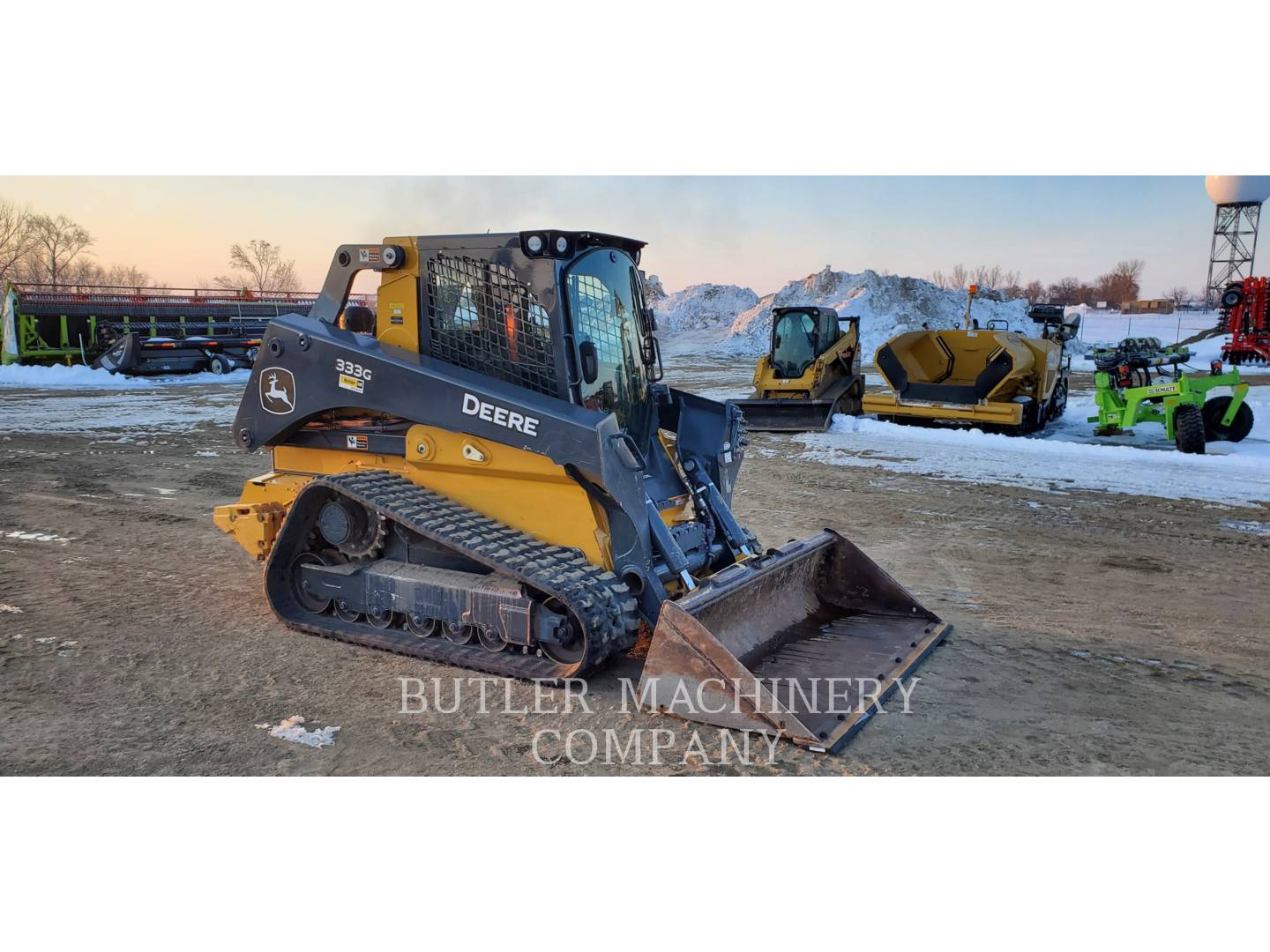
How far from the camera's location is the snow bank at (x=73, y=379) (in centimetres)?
2142

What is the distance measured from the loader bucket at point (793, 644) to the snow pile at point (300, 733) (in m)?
1.36

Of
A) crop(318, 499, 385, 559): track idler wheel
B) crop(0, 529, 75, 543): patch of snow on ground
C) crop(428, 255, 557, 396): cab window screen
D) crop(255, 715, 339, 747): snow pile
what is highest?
crop(428, 255, 557, 396): cab window screen

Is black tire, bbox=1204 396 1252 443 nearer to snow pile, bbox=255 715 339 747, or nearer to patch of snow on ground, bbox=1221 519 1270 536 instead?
patch of snow on ground, bbox=1221 519 1270 536

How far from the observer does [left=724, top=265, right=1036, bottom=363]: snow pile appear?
44688 millimetres

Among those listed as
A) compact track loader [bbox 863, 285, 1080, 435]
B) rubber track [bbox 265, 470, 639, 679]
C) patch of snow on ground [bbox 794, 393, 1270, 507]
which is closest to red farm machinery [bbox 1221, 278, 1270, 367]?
patch of snow on ground [bbox 794, 393, 1270, 507]

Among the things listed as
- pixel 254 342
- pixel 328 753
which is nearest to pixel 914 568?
pixel 328 753

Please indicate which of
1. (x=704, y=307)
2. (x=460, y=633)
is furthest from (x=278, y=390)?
(x=704, y=307)

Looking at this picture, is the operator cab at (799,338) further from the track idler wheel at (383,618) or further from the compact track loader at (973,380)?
the track idler wheel at (383,618)

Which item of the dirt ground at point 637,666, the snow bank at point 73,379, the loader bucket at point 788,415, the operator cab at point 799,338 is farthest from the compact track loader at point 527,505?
the snow bank at point 73,379

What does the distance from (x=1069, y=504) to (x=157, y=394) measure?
17.4 m

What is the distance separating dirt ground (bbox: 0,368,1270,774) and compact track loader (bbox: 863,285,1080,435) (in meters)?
6.09

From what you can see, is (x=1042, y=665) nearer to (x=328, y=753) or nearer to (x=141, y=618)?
(x=328, y=753)

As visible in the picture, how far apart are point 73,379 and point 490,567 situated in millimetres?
21277

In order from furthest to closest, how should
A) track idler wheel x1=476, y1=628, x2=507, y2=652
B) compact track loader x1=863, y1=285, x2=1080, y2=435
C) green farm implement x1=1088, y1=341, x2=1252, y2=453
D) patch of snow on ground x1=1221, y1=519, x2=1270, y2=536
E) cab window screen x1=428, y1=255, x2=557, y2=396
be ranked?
compact track loader x1=863, y1=285, x2=1080, y2=435, green farm implement x1=1088, y1=341, x2=1252, y2=453, patch of snow on ground x1=1221, y1=519, x2=1270, y2=536, cab window screen x1=428, y1=255, x2=557, y2=396, track idler wheel x1=476, y1=628, x2=507, y2=652
